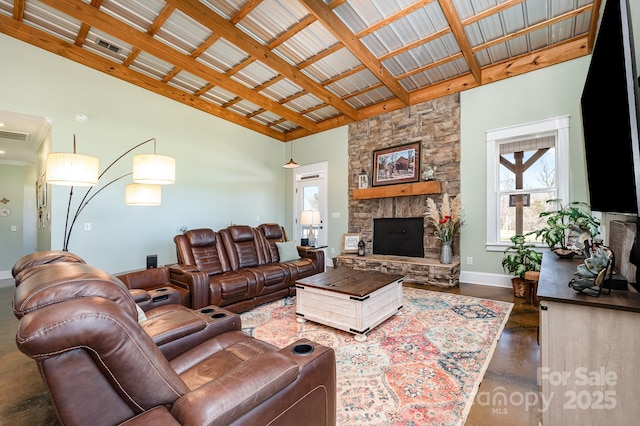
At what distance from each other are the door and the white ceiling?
4.46 meters

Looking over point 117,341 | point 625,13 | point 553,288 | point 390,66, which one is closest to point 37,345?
point 117,341

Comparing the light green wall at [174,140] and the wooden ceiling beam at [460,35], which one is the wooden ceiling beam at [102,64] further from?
the wooden ceiling beam at [460,35]

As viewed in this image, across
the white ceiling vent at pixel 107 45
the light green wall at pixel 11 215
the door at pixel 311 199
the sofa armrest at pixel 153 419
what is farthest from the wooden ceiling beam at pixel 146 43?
the light green wall at pixel 11 215

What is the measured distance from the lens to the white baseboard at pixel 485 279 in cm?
417

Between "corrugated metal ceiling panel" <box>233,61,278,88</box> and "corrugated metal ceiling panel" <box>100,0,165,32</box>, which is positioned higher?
"corrugated metal ceiling panel" <box>100,0,165,32</box>

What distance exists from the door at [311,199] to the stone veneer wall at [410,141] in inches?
28.5

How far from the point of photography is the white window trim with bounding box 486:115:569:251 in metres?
3.74

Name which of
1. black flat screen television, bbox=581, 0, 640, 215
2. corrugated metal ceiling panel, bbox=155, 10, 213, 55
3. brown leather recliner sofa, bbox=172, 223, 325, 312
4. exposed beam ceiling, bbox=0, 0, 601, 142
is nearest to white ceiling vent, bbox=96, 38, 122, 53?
exposed beam ceiling, bbox=0, 0, 601, 142

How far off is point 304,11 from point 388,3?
96 centimetres

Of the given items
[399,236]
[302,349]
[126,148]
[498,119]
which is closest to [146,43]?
[126,148]

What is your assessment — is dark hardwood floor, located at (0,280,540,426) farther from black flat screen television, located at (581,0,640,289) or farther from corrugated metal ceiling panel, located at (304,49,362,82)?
corrugated metal ceiling panel, located at (304,49,362,82)

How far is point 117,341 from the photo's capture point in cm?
73

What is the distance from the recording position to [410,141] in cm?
514

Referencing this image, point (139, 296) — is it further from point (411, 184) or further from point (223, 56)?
point (411, 184)
